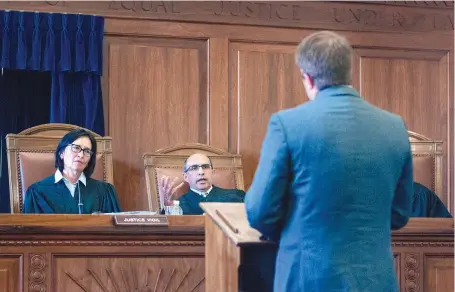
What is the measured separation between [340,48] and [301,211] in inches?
18.5

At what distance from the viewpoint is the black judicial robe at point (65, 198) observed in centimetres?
481

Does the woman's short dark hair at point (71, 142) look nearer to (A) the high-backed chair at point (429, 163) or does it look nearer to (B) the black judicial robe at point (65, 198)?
(B) the black judicial robe at point (65, 198)

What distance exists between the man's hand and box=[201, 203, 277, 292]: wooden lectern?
283cm

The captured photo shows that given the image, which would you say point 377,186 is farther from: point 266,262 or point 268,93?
point 268,93

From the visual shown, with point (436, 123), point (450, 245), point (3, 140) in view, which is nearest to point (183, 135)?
point (3, 140)

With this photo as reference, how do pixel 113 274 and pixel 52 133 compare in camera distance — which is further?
pixel 52 133

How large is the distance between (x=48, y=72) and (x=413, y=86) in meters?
2.98

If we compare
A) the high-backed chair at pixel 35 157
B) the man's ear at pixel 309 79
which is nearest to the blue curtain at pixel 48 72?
the high-backed chair at pixel 35 157

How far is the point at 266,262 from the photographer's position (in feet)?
7.88

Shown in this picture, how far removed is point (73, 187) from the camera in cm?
501

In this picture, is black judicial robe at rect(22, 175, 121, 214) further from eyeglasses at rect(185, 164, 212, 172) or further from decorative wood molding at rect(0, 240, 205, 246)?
decorative wood molding at rect(0, 240, 205, 246)

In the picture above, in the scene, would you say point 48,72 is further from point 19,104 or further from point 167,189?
point 167,189

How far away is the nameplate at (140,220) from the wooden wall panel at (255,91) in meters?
2.37

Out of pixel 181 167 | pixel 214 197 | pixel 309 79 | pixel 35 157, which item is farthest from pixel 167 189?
pixel 309 79
